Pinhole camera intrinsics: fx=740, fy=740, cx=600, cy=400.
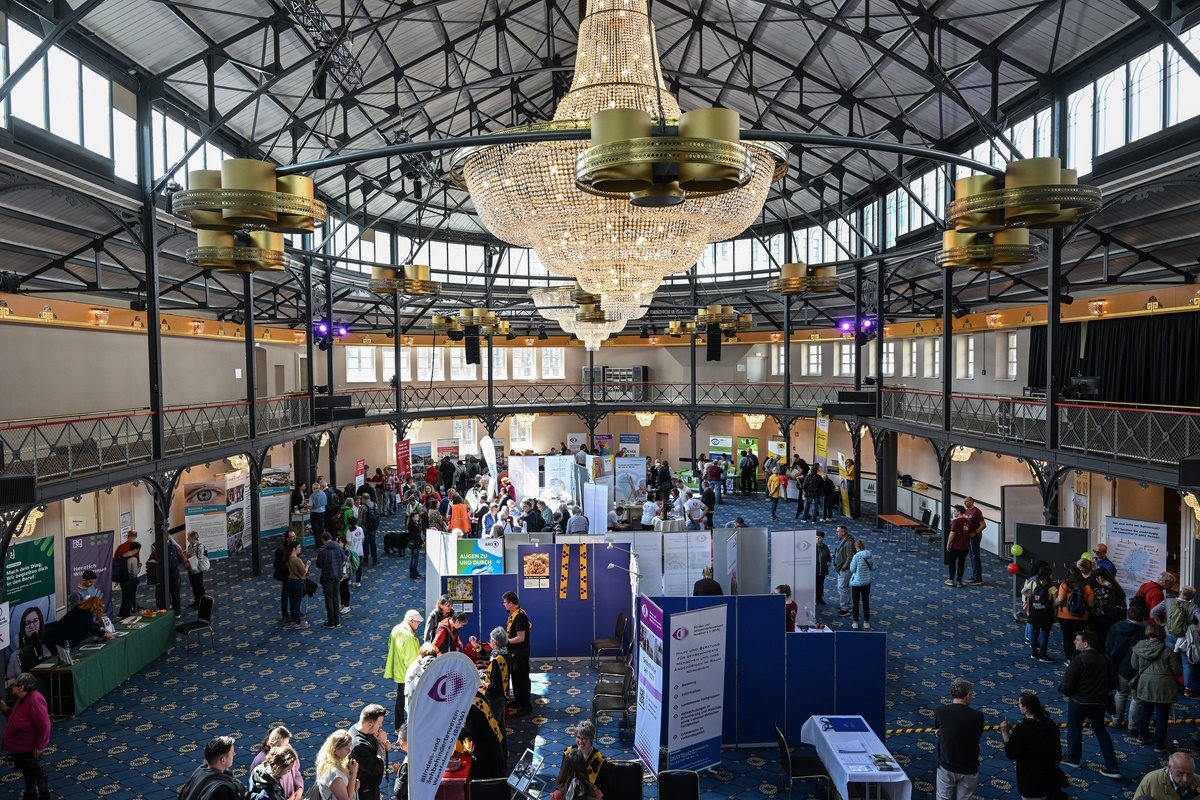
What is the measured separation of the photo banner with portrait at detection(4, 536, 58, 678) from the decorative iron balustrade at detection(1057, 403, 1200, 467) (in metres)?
13.4

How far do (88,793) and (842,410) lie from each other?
15.3m

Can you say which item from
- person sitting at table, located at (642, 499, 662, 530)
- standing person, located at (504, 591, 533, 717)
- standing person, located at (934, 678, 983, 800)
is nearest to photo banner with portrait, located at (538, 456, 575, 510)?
person sitting at table, located at (642, 499, 662, 530)

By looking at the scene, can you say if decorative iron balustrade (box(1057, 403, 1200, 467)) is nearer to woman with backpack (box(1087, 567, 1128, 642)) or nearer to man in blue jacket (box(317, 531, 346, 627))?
woman with backpack (box(1087, 567, 1128, 642))

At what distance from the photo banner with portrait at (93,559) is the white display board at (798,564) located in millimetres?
9086

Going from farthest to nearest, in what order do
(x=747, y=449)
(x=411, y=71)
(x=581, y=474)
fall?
(x=747, y=449), (x=581, y=474), (x=411, y=71)

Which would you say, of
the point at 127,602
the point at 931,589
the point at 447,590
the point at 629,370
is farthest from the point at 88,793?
the point at 629,370

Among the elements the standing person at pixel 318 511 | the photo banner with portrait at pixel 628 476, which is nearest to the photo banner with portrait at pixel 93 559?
the standing person at pixel 318 511

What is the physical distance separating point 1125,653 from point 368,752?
7181 millimetres

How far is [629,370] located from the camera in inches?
1141

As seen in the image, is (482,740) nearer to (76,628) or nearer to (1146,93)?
(76,628)

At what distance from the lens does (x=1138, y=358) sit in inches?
536

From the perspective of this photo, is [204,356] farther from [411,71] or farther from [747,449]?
[747,449]

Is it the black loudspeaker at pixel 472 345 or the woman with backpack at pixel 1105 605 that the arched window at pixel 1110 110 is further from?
the black loudspeaker at pixel 472 345

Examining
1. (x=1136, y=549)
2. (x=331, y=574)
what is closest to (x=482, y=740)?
(x=331, y=574)
